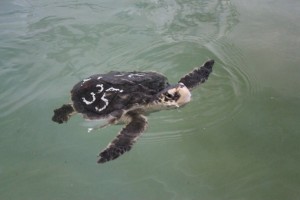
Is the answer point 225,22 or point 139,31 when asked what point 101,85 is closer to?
point 139,31

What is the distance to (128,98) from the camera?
13.6 ft

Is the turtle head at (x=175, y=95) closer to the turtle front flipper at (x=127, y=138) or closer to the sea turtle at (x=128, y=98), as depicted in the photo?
the sea turtle at (x=128, y=98)

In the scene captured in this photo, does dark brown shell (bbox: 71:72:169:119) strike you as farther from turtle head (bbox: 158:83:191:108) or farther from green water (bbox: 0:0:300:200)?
green water (bbox: 0:0:300:200)

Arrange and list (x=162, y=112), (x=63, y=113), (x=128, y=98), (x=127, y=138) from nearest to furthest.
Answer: (x=127, y=138) < (x=128, y=98) < (x=63, y=113) < (x=162, y=112)

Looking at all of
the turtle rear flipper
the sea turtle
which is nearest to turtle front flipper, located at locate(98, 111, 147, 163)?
the sea turtle

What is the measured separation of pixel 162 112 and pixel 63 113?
1.19 m

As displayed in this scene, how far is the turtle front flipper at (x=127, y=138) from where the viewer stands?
369cm

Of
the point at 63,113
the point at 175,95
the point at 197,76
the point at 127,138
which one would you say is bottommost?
the point at 127,138

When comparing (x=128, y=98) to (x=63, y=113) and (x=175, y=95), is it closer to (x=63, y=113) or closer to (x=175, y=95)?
(x=175, y=95)

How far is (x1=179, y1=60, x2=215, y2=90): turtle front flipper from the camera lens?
4563mm

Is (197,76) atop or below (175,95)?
atop

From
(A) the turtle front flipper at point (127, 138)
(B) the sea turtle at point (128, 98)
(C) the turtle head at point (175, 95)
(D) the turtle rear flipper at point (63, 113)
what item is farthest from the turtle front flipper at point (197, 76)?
(D) the turtle rear flipper at point (63, 113)

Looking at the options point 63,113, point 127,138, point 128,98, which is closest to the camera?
point 127,138

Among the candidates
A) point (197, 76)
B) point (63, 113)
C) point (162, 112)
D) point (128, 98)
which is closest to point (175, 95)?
point (128, 98)
